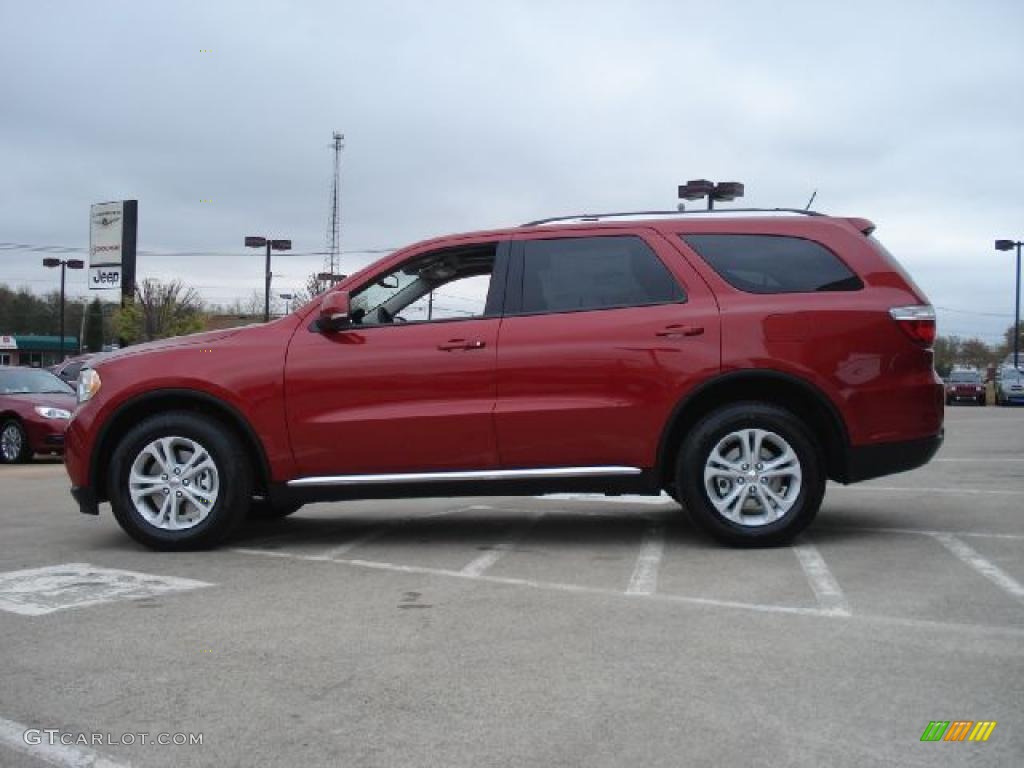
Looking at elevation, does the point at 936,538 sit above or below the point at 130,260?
below

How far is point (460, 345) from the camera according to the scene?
6.16 meters

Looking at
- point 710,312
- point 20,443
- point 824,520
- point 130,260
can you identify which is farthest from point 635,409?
point 130,260

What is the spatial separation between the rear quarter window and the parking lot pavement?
1.56 m

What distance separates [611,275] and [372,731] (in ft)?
11.9

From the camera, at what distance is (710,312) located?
611 cm

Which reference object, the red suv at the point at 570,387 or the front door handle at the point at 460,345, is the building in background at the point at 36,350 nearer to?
the red suv at the point at 570,387

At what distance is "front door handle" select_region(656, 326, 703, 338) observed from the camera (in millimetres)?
6059

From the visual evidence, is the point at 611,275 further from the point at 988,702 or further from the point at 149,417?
the point at 988,702

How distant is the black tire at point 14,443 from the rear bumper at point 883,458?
480 inches

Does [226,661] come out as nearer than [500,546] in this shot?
Yes

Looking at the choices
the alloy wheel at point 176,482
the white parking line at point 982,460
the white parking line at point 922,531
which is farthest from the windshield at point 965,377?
the alloy wheel at point 176,482

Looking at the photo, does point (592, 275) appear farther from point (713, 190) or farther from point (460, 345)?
point (713, 190)

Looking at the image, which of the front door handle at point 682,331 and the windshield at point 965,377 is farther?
the windshield at point 965,377

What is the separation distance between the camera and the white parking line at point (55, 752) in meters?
3.11
